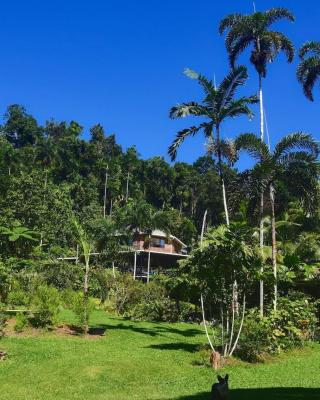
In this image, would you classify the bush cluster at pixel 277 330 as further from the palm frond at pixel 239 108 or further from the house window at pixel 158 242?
the house window at pixel 158 242

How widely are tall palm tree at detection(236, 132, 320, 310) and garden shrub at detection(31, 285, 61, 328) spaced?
28.1ft

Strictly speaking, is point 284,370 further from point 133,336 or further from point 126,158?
point 126,158

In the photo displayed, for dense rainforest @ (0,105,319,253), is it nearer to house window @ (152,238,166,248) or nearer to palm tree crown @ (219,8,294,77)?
house window @ (152,238,166,248)

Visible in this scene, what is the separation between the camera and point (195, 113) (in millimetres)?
19219

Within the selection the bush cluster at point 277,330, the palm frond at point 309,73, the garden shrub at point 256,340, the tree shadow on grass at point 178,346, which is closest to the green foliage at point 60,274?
the tree shadow on grass at point 178,346

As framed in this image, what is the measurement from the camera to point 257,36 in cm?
2377

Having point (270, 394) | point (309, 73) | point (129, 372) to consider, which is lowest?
point (129, 372)

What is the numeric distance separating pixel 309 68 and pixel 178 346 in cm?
1472

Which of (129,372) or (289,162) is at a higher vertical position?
(289,162)

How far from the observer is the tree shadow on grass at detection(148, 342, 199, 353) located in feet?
56.6

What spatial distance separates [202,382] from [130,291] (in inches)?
613

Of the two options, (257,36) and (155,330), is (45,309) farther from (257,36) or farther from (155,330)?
(257,36)

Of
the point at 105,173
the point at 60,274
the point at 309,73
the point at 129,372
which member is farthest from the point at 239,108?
the point at 105,173

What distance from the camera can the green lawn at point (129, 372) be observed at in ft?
36.2
